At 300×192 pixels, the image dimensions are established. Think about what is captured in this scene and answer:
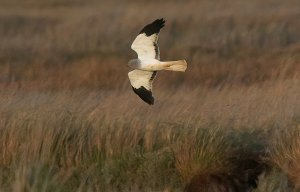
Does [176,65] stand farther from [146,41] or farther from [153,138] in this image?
[153,138]

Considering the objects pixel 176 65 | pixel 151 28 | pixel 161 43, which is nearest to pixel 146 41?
pixel 151 28

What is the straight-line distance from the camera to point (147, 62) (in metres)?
6.86

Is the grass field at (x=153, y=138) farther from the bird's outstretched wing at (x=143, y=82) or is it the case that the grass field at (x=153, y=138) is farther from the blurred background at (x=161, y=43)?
the bird's outstretched wing at (x=143, y=82)

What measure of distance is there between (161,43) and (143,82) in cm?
1111

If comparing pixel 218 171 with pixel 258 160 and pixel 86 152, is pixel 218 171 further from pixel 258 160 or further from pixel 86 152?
pixel 86 152

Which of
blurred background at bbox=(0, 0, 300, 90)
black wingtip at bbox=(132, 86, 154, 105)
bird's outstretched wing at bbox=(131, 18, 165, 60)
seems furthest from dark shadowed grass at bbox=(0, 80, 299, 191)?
blurred background at bbox=(0, 0, 300, 90)

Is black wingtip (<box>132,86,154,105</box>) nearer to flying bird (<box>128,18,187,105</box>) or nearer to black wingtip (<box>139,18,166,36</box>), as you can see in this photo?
flying bird (<box>128,18,187,105</box>)

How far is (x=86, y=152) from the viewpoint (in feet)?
25.3

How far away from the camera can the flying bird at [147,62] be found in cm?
673

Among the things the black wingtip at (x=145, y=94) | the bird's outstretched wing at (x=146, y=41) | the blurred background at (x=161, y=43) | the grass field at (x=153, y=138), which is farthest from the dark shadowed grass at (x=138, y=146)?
the blurred background at (x=161, y=43)

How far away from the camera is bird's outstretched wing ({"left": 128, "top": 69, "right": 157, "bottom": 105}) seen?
7.51 meters

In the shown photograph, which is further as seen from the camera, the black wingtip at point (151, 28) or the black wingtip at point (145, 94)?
the black wingtip at point (145, 94)

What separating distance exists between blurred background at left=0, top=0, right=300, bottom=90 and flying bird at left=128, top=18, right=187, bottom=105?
479 cm

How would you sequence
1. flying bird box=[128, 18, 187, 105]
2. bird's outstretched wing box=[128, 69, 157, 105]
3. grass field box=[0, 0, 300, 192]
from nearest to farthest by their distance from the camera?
flying bird box=[128, 18, 187, 105] → grass field box=[0, 0, 300, 192] → bird's outstretched wing box=[128, 69, 157, 105]
